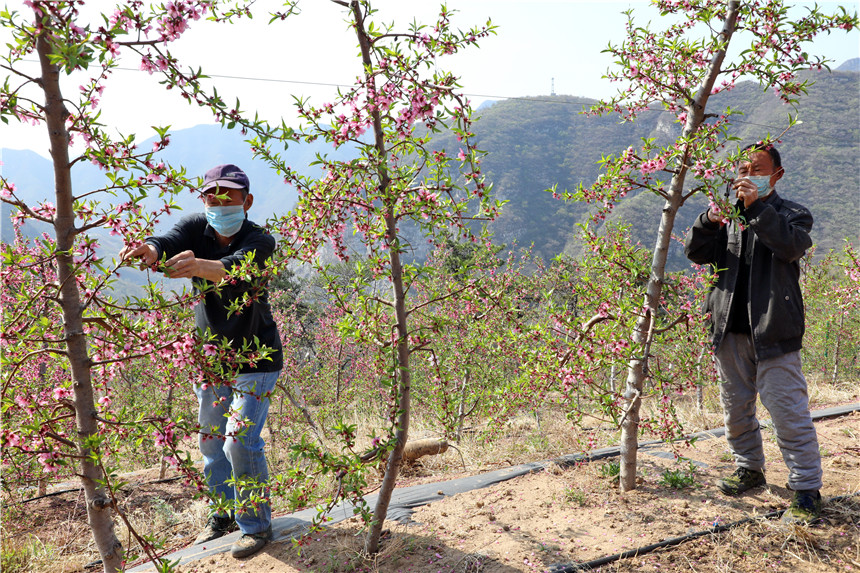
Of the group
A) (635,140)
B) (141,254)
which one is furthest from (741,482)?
(635,140)

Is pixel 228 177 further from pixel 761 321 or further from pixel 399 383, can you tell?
pixel 761 321

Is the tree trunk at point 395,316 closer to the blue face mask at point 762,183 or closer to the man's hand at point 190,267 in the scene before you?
the man's hand at point 190,267

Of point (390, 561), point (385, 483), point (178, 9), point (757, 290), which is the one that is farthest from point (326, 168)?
point (757, 290)

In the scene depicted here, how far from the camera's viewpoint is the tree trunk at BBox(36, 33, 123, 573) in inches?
66.9

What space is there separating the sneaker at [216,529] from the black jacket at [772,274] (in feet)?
11.3

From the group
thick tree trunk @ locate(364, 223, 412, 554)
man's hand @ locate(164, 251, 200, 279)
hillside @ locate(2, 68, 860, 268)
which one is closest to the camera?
man's hand @ locate(164, 251, 200, 279)

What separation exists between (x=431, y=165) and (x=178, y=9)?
112 cm

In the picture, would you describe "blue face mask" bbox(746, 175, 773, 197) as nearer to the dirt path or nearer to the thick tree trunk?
the dirt path

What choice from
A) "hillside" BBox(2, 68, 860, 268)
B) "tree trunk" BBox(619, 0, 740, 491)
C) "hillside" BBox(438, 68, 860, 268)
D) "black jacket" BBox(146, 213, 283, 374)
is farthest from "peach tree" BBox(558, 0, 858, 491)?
"hillside" BBox(438, 68, 860, 268)

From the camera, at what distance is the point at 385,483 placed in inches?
105

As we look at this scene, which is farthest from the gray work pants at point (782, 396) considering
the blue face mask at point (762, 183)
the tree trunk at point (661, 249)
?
the blue face mask at point (762, 183)

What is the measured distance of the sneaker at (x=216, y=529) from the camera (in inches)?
129

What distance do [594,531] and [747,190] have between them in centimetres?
211

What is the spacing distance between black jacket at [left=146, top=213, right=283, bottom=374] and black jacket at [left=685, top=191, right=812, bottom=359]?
266 centimetres
